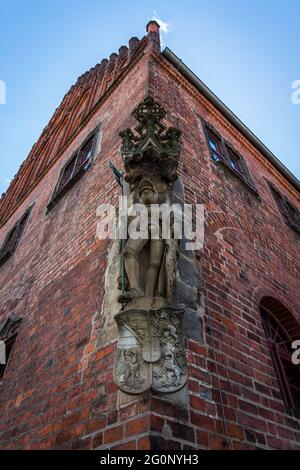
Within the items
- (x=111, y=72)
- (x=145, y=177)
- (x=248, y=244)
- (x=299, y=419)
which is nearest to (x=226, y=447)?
(x=299, y=419)

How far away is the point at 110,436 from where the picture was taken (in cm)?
202

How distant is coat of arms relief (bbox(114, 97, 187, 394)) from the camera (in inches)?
82.5

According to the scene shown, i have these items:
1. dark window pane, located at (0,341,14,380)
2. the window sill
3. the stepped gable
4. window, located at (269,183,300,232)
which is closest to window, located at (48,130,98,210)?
the stepped gable

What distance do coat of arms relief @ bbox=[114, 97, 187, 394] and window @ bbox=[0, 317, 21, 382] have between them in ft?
7.66

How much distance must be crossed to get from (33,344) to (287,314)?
9.71 ft

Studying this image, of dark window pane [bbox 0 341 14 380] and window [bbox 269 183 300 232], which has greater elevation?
window [bbox 269 183 300 232]

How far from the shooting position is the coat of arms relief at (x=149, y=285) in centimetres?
210

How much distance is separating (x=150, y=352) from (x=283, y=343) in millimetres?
2407

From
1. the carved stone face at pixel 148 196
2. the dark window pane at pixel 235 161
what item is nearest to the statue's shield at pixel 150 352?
the carved stone face at pixel 148 196

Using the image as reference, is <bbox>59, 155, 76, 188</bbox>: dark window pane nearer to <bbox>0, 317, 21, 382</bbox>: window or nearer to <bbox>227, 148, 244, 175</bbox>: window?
<bbox>227, 148, 244, 175</bbox>: window

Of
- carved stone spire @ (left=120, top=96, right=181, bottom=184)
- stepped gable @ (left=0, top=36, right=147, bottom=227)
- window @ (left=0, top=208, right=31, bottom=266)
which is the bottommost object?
carved stone spire @ (left=120, top=96, right=181, bottom=184)

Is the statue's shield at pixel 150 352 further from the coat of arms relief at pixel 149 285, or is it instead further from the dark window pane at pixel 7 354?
the dark window pane at pixel 7 354

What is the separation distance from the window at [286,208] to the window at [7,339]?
518 cm

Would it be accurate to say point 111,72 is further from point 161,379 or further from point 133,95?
point 161,379
